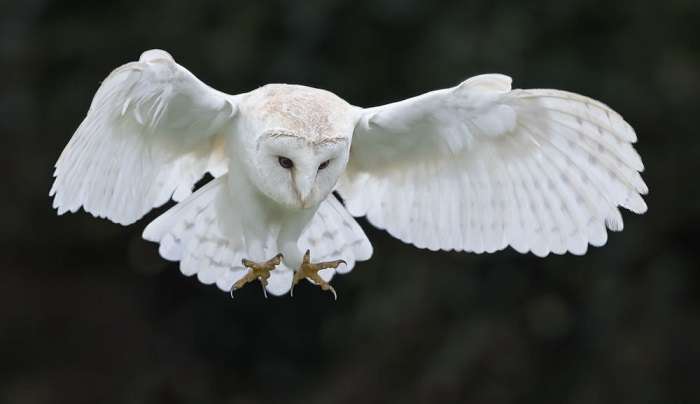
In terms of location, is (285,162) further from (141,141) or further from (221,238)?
(221,238)

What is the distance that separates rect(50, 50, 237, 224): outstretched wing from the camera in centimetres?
339

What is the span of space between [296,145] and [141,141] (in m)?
0.61

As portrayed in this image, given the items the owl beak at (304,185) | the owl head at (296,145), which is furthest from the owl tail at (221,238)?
the owl beak at (304,185)

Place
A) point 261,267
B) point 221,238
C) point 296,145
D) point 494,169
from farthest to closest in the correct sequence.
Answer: point 221,238, point 494,169, point 261,267, point 296,145

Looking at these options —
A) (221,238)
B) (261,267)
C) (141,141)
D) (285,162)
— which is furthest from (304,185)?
(221,238)

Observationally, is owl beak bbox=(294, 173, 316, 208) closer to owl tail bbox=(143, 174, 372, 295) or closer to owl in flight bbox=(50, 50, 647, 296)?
owl in flight bbox=(50, 50, 647, 296)

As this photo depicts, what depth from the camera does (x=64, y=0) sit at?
6.69 metres

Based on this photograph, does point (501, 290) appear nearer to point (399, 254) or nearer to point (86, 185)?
point (399, 254)

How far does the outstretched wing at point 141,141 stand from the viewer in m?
3.39

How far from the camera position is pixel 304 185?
10.9 ft

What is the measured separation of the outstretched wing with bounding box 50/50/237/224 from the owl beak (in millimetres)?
398

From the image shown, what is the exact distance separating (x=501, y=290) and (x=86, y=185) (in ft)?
12.3

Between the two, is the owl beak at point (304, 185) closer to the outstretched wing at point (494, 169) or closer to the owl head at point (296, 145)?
the owl head at point (296, 145)

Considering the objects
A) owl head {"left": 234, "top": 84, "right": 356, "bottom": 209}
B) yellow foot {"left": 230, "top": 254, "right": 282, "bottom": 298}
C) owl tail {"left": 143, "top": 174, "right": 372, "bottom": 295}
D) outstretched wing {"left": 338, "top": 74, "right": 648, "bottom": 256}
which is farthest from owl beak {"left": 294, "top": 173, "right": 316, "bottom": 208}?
owl tail {"left": 143, "top": 174, "right": 372, "bottom": 295}
